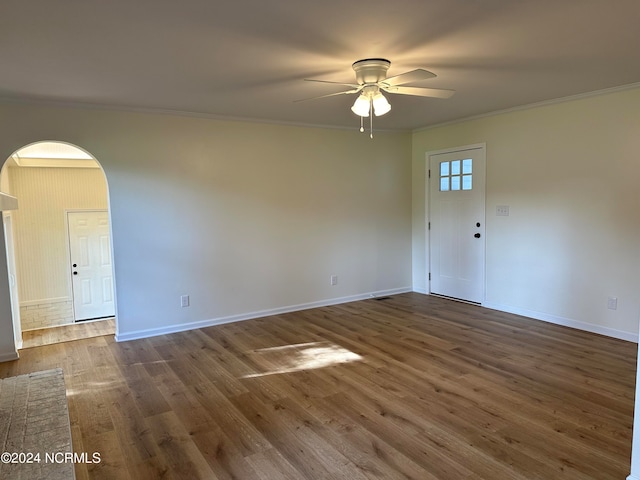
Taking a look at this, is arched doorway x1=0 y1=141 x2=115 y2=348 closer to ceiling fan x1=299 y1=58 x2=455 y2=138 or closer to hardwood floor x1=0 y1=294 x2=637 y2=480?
hardwood floor x1=0 y1=294 x2=637 y2=480

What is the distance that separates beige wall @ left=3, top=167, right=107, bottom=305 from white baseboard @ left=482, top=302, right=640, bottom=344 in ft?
21.2

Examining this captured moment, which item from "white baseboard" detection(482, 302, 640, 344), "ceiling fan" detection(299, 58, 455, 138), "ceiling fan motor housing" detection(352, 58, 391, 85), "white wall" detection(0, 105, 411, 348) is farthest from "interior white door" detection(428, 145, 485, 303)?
"ceiling fan motor housing" detection(352, 58, 391, 85)

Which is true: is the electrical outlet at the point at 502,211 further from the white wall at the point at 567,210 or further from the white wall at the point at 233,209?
the white wall at the point at 233,209

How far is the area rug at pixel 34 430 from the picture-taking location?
1.64 metres

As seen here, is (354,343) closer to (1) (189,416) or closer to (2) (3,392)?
(1) (189,416)

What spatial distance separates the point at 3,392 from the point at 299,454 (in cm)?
167

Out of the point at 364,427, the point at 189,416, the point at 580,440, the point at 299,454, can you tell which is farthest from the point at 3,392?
the point at 580,440

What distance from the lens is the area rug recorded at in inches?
64.6

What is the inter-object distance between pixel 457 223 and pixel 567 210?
145 cm

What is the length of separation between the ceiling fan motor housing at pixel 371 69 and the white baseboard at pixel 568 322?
3331 millimetres

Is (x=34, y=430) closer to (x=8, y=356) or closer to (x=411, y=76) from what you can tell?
(x=8, y=356)

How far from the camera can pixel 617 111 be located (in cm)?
393

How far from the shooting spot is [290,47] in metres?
2.66

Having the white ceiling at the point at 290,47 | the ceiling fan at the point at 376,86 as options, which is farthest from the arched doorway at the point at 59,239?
the ceiling fan at the point at 376,86
